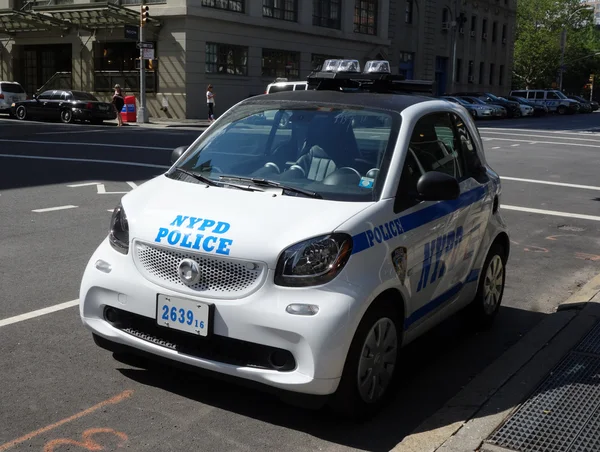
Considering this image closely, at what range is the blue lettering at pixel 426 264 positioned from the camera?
183 inches

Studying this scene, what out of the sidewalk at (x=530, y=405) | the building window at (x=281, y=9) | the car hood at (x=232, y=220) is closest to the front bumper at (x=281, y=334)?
the car hood at (x=232, y=220)

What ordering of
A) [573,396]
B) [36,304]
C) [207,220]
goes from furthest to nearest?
[36,304] < [573,396] < [207,220]

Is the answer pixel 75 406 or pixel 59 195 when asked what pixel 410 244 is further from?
pixel 59 195

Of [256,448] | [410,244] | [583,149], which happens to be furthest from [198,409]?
[583,149]

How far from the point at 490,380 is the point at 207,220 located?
2035mm

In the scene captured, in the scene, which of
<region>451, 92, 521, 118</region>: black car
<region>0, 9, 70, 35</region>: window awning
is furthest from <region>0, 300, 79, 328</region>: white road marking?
<region>451, 92, 521, 118</region>: black car

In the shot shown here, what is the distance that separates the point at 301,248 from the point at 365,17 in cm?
4898

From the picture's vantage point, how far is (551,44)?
89938mm

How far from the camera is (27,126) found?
29.8 m

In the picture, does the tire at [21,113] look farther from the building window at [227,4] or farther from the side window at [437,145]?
the side window at [437,145]

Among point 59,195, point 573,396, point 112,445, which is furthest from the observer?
point 59,195

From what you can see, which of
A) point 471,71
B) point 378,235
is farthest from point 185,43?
point 471,71

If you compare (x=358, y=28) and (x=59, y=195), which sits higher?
(x=358, y=28)

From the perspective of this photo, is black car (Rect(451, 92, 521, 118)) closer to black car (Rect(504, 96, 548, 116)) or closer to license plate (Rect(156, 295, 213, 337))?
black car (Rect(504, 96, 548, 116))
